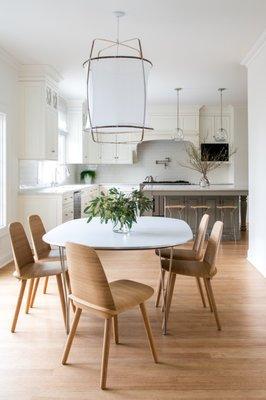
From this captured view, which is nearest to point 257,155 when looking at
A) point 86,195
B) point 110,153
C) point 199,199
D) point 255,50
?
point 255,50

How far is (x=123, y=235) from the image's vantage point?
3156mm

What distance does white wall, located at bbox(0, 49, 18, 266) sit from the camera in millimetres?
5223

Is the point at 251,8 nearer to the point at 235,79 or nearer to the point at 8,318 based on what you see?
the point at 235,79

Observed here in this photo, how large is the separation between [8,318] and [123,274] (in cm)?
173

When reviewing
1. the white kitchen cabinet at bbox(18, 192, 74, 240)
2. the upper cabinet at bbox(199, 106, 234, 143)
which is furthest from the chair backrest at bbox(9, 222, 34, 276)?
the upper cabinet at bbox(199, 106, 234, 143)

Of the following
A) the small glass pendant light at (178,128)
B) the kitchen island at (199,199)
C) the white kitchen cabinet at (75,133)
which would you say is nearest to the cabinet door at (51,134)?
the kitchen island at (199,199)

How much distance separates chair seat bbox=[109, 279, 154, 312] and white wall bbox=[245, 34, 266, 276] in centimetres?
249

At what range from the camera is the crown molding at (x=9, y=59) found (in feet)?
16.6

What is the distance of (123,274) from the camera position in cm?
486

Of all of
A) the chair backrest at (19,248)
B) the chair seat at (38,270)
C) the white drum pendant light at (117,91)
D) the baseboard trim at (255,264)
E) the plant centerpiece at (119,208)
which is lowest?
the baseboard trim at (255,264)

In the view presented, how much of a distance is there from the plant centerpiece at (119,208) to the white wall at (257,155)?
204cm

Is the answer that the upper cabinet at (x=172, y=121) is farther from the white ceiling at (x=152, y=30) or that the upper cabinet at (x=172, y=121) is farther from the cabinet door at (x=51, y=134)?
the cabinet door at (x=51, y=134)

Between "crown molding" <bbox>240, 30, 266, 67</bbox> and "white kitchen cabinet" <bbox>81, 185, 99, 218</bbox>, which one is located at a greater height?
"crown molding" <bbox>240, 30, 266, 67</bbox>

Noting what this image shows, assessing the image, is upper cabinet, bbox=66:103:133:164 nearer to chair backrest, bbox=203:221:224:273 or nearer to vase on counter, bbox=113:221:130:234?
vase on counter, bbox=113:221:130:234
